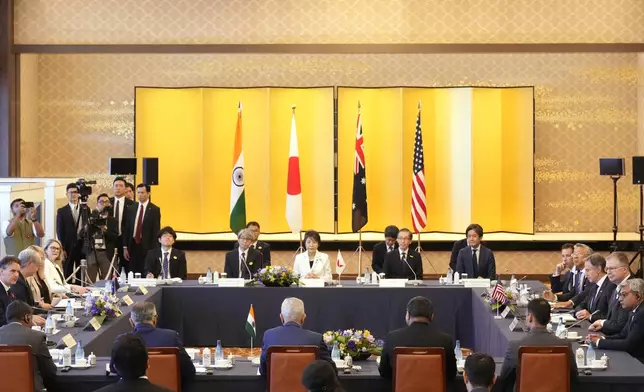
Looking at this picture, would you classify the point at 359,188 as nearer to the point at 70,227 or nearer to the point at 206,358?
the point at 70,227

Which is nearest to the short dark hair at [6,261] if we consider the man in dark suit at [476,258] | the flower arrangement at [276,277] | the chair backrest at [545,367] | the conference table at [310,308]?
the conference table at [310,308]

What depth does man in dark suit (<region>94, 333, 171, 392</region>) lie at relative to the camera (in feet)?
14.4

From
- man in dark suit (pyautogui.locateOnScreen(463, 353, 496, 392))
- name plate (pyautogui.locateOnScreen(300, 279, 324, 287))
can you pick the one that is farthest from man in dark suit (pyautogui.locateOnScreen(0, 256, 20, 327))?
man in dark suit (pyautogui.locateOnScreen(463, 353, 496, 392))

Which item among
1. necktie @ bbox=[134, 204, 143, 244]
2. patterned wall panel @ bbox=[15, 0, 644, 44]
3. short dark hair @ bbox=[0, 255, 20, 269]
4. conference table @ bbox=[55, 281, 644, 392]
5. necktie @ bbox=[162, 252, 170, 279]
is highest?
patterned wall panel @ bbox=[15, 0, 644, 44]

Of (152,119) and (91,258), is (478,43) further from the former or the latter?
(91,258)

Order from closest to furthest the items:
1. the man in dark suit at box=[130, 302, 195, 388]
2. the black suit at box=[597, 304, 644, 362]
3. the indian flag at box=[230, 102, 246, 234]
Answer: the man in dark suit at box=[130, 302, 195, 388] < the black suit at box=[597, 304, 644, 362] < the indian flag at box=[230, 102, 246, 234]

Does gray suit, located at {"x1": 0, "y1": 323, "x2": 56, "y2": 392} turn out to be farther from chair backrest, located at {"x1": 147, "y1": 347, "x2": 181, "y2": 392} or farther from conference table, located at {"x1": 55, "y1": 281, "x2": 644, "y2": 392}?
conference table, located at {"x1": 55, "y1": 281, "x2": 644, "y2": 392}

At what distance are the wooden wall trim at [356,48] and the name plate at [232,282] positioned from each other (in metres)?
4.59

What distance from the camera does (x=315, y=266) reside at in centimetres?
1065

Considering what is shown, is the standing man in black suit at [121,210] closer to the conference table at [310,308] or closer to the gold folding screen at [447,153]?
the conference table at [310,308]

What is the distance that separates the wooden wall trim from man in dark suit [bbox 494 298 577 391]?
8.16 m

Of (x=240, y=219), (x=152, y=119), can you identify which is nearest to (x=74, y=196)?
(x=240, y=219)

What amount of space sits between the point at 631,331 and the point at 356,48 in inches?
303

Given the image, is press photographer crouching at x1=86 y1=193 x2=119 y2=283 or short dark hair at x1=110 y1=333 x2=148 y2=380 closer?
short dark hair at x1=110 y1=333 x2=148 y2=380
